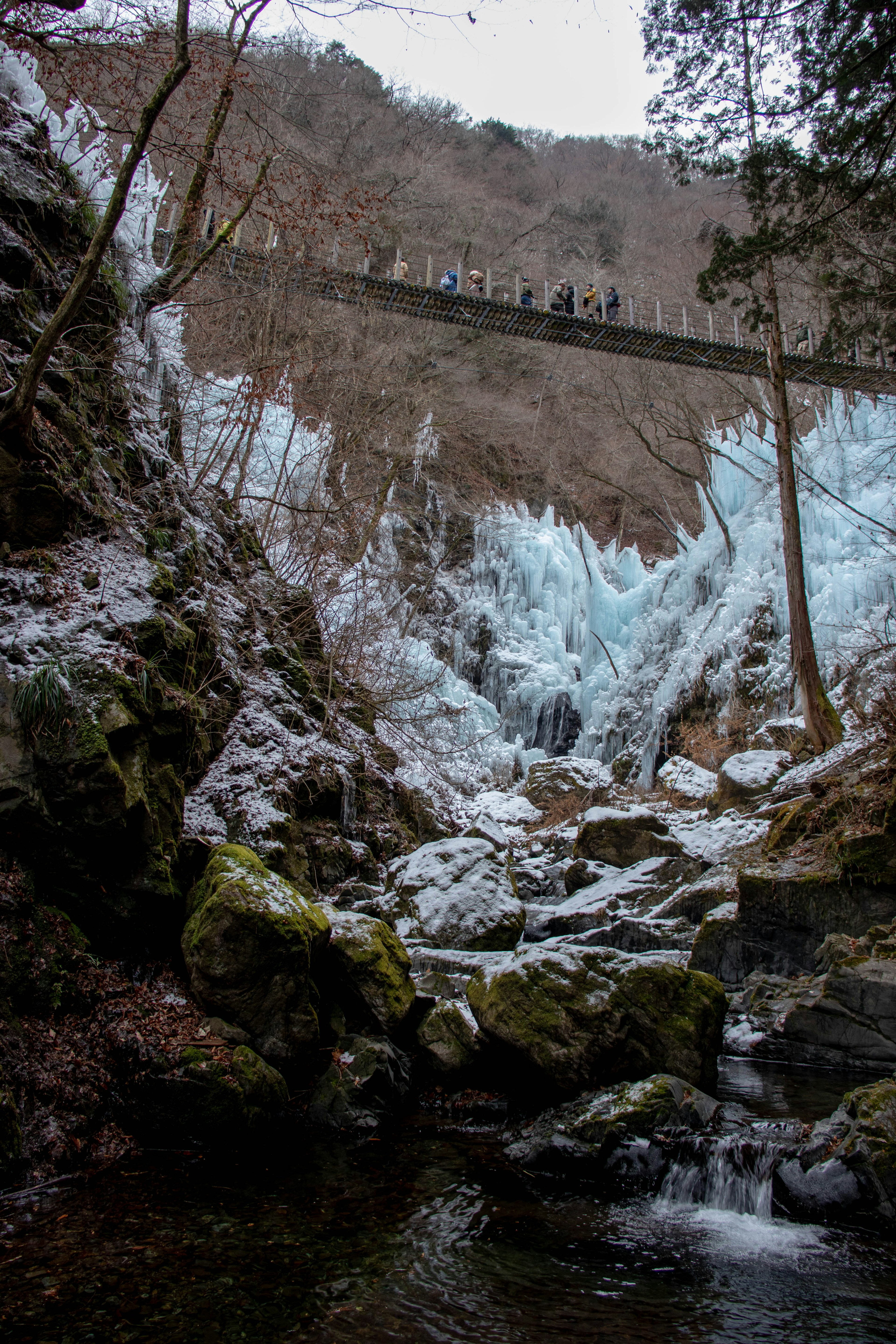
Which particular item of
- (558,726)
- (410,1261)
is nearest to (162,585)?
(410,1261)

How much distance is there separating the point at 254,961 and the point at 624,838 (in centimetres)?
627

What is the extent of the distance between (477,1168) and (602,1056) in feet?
3.07

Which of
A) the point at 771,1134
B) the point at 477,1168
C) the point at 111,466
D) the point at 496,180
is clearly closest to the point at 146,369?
the point at 111,466

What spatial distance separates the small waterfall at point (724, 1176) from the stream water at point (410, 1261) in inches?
0.4

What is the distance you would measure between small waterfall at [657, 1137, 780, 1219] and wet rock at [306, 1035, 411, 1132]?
1527 mm

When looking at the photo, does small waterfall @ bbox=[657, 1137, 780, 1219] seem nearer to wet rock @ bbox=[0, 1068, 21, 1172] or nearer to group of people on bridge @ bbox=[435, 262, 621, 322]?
wet rock @ bbox=[0, 1068, 21, 1172]

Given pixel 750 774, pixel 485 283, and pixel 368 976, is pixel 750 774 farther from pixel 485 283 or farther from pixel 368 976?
pixel 485 283

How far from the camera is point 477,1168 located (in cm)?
369

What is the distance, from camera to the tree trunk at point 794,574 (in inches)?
362

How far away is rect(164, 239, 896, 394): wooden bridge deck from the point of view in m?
14.5

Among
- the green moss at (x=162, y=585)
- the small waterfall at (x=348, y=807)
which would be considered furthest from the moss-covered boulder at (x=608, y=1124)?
the small waterfall at (x=348, y=807)

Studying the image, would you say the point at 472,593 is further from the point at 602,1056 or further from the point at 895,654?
the point at 602,1056

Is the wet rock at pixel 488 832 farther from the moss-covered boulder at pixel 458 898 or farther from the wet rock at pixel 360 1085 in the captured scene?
the wet rock at pixel 360 1085

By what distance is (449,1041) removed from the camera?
4.67 metres
